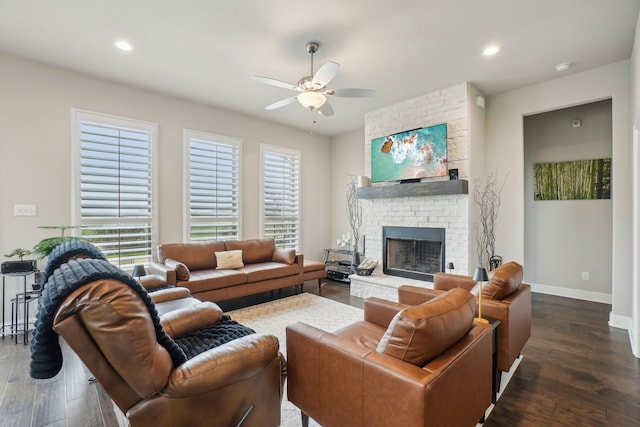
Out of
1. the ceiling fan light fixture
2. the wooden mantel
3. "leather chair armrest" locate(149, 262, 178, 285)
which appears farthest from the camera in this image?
the wooden mantel

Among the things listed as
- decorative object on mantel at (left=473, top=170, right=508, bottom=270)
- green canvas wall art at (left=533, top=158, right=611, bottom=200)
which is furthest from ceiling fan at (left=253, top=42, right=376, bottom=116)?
green canvas wall art at (left=533, top=158, right=611, bottom=200)

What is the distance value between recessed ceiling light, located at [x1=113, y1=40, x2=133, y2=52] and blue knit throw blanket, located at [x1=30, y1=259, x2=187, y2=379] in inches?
112

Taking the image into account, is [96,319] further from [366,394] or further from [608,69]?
[608,69]

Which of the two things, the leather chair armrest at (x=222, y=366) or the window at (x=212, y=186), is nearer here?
the leather chair armrest at (x=222, y=366)

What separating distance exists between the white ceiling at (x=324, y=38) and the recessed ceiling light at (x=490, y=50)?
6 centimetres

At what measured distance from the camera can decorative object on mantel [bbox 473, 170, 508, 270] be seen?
4.32 meters

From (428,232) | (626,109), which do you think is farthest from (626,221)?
(428,232)

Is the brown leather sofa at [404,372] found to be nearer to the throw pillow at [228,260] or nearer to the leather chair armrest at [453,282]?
the leather chair armrest at [453,282]

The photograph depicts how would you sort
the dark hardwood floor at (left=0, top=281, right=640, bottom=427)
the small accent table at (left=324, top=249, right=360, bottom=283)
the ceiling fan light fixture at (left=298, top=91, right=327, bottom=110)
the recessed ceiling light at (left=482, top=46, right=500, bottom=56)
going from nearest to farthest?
the dark hardwood floor at (left=0, top=281, right=640, bottom=427) < the ceiling fan light fixture at (left=298, top=91, right=327, bottom=110) < the recessed ceiling light at (left=482, top=46, right=500, bottom=56) < the small accent table at (left=324, top=249, right=360, bottom=283)

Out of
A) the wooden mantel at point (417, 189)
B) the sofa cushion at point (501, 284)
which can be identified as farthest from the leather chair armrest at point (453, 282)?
the wooden mantel at point (417, 189)

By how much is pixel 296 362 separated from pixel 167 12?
3.04 m

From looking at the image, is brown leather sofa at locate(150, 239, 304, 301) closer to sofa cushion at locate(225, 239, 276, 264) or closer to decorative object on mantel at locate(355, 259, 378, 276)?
sofa cushion at locate(225, 239, 276, 264)

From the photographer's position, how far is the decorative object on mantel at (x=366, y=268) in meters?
4.82

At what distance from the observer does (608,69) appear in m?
3.60
